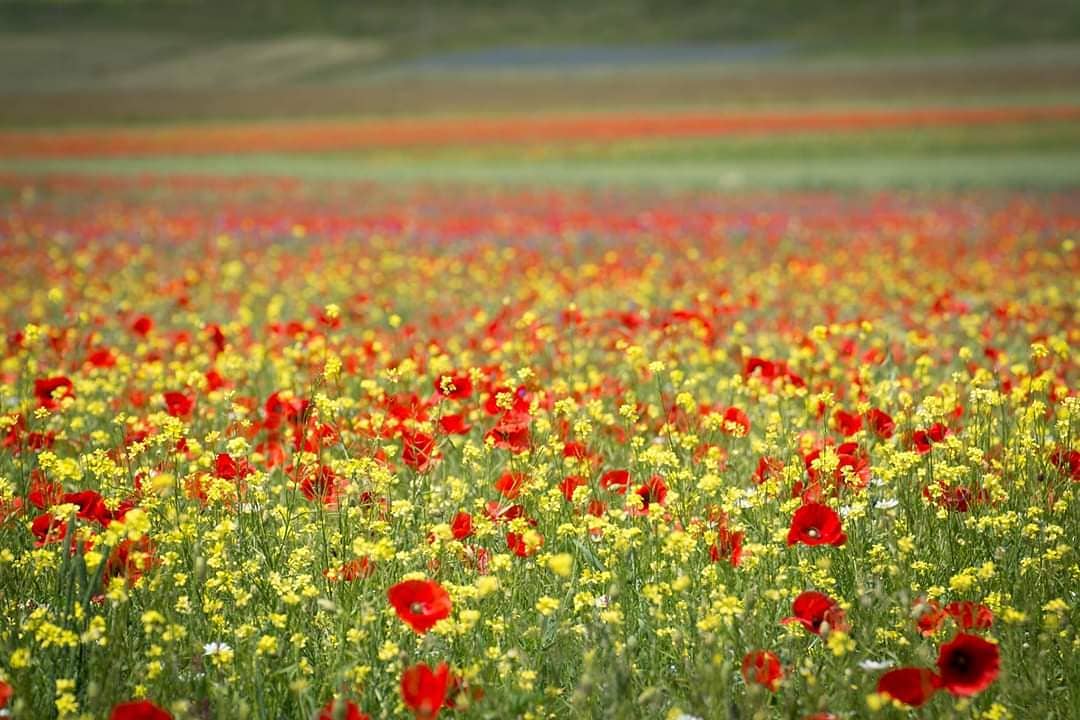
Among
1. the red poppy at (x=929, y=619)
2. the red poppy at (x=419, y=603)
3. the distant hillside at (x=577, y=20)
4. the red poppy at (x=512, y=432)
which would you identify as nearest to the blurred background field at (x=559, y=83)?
the distant hillside at (x=577, y=20)

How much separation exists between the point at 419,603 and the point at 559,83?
63.6 metres

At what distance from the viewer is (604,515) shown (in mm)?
3312

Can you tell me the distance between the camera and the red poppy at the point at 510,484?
11.3ft

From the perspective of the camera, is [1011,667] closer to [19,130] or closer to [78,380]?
[78,380]

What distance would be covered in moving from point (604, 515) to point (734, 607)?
65 centimetres

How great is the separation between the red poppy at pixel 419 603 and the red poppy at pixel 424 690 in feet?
0.48

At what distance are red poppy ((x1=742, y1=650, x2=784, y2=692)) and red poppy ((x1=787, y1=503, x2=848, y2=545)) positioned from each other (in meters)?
0.33

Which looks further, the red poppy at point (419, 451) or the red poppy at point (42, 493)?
the red poppy at point (419, 451)

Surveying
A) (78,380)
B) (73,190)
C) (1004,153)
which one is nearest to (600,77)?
(1004,153)

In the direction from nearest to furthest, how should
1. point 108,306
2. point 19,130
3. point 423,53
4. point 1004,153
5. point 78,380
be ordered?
point 78,380 → point 108,306 → point 1004,153 → point 19,130 → point 423,53

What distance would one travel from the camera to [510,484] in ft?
11.4

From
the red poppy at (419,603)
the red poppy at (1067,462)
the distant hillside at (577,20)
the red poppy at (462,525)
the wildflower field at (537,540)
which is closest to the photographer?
the red poppy at (419,603)

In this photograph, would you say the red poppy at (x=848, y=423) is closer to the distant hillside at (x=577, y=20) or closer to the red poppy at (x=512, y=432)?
the red poppy at (x=512, y=432)

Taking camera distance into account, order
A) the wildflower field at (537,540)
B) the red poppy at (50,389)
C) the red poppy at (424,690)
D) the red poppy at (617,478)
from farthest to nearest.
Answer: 1. the red poppy at (50,389)
2. the red poppy at (617,478)
3. the wildflower field at (537,540)
4. the red poppy at (424,690)
